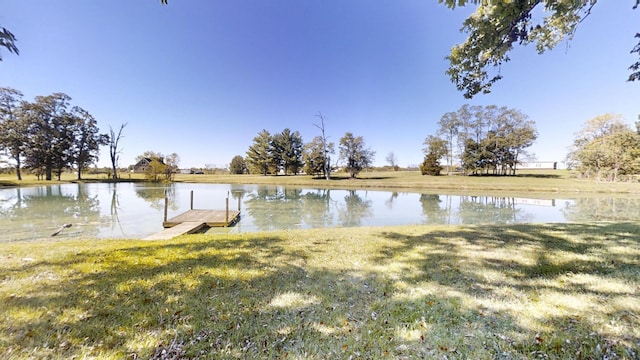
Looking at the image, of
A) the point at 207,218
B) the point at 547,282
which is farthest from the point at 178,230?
the point at 547,282

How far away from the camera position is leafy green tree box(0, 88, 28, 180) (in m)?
26.3

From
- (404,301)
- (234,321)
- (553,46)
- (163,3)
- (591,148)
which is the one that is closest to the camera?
(234,321)

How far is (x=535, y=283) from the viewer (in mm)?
3037

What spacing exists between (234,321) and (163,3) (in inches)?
153

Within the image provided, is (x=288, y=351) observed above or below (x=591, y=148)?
below

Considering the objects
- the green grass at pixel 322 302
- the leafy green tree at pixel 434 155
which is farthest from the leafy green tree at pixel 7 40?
the leafy green tree at pixel 434 155

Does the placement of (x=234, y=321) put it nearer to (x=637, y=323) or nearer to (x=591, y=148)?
(x=637, y=323)

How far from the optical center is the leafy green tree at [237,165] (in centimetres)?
5176

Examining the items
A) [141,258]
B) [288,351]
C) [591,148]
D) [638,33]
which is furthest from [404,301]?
[591,148]

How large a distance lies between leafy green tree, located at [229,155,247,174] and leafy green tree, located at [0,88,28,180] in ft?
93.9

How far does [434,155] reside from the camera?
3584 centimetres

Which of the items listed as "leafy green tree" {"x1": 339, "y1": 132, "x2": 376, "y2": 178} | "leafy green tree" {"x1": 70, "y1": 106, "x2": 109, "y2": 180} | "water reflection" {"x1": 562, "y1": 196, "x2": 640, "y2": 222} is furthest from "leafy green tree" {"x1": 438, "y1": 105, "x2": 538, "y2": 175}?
"leafy green tree" {"x1": 70, "y1": 106, "x2": 109, "y2": 180}

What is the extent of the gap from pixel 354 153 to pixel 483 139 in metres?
18.2

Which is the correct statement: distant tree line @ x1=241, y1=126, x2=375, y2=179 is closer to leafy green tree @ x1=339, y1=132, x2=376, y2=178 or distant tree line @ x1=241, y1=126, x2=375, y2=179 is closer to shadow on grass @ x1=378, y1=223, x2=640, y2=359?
leafy green tree @ x1=339, y1=132, x2=376, y2=178
